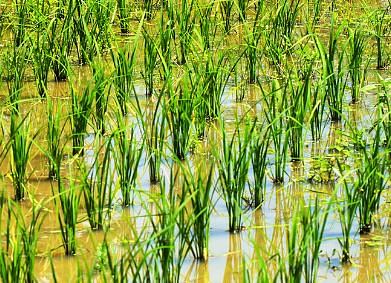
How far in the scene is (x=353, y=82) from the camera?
580 centimetres

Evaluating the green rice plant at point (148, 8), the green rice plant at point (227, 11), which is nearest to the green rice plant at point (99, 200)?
the green rice plant at point (227, 11)

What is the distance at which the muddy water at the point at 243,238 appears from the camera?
13.0 ft

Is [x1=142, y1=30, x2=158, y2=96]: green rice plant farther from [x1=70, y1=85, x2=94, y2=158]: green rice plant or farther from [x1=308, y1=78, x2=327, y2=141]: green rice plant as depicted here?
[x1=308, y1=78, x2=327, y2=141]: green rice plant

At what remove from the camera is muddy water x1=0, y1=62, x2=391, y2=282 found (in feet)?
13.0

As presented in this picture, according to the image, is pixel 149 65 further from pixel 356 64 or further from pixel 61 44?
pixel 356 64

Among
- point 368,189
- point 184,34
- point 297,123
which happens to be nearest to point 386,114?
point 297,123

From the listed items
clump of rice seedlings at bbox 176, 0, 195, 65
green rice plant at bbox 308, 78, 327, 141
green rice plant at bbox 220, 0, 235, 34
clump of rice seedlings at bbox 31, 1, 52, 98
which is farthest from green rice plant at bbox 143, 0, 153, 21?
green rice plant at bbox 308, 78, 327, 141

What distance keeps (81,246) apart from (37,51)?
2.05 metres

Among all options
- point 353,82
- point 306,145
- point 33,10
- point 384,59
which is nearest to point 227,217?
point 306,145

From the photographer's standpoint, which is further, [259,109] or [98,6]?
[98,6]

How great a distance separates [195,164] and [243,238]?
0.83 meters

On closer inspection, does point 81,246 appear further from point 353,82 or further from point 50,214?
point 353,82

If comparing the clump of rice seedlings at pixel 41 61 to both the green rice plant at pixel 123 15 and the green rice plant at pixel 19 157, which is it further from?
the green rice plant at pixel 19 157

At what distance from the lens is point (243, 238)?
4254 millimetres
